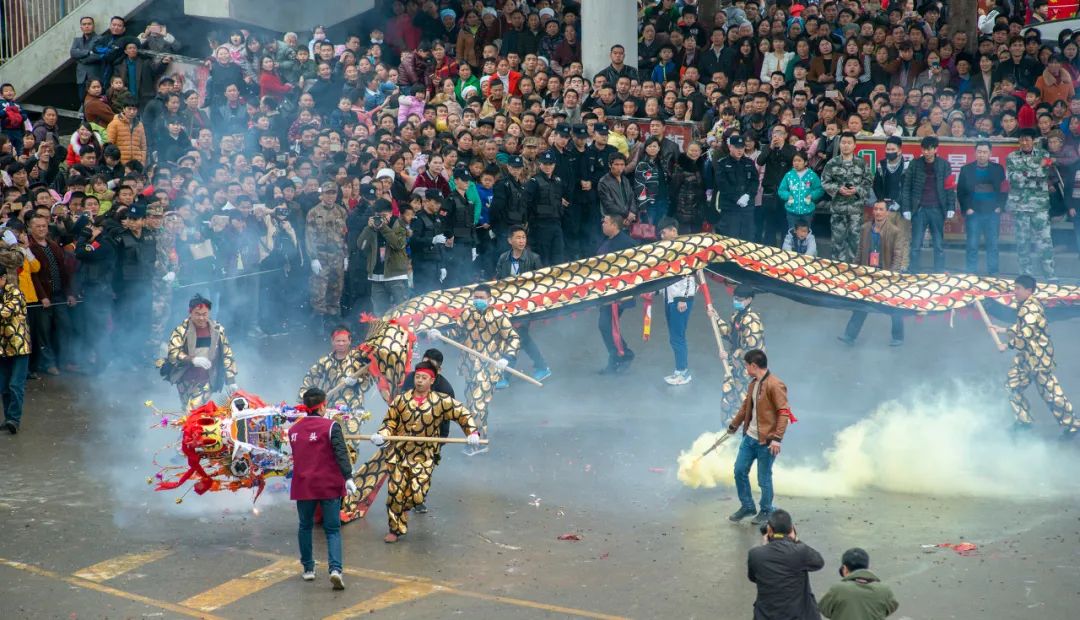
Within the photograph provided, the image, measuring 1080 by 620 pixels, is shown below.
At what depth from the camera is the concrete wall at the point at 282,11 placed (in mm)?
24484

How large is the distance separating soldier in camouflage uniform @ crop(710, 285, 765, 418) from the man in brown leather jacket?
7.40ft

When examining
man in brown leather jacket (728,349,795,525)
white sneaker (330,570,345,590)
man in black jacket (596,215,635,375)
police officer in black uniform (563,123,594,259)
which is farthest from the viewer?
police officer in black uniform (563,123,594,259)

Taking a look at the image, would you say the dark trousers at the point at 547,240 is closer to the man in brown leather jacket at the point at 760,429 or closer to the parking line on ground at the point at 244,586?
the man in brown leather jacket at the point at 760,429

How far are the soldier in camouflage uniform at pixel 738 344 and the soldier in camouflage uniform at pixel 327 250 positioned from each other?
5890 mm

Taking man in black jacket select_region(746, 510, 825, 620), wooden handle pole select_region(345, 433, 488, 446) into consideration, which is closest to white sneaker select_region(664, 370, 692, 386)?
wooden handle pole select_region(345, 433, 488, 446)

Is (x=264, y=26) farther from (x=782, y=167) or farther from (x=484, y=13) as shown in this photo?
(x=782, y=167)

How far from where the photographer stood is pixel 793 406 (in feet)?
52.7

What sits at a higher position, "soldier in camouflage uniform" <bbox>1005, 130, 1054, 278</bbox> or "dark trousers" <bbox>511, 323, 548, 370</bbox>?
"soldier in camouflage uniform" <bbox>1005, 130, 1054, 278</bbox>

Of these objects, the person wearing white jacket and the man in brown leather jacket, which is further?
Answer: the person wearing white jacket

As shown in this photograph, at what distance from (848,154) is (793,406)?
4067mm

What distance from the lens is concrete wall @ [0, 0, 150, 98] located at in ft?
81.1

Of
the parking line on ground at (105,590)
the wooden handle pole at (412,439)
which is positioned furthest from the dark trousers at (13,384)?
the wooden handle pole at (412,439)

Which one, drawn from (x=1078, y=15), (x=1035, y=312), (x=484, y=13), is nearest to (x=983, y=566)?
(x=1035, y=312)

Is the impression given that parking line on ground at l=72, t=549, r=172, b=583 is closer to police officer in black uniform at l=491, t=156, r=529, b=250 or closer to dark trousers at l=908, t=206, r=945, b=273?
police officer in black uniform at l=491, t=156, r=529, b=250
